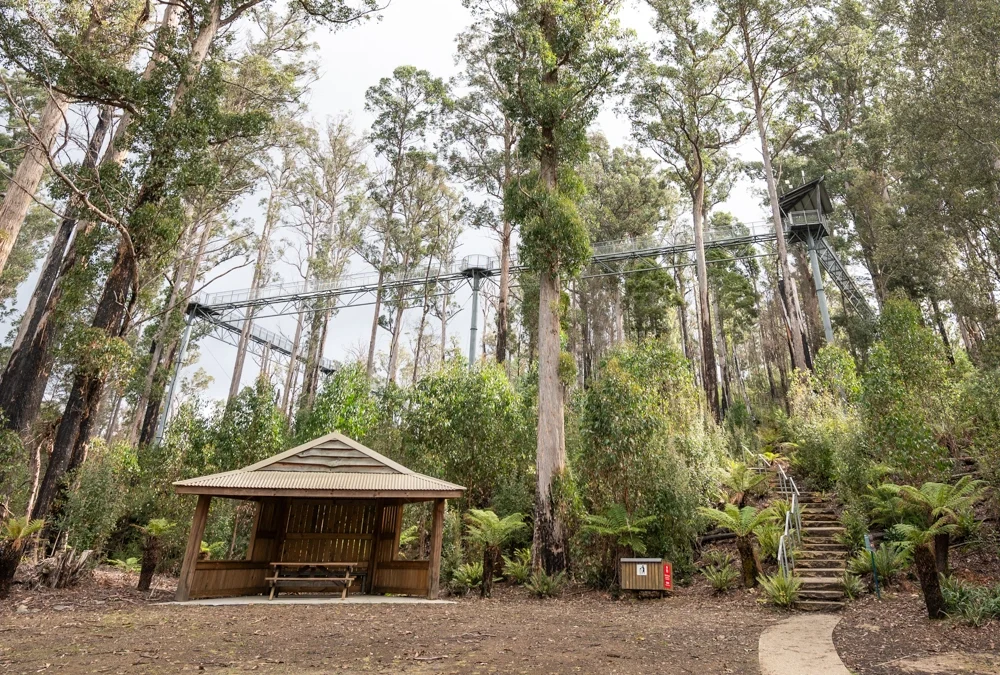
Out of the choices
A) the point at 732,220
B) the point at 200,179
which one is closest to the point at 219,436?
the point at 200,179

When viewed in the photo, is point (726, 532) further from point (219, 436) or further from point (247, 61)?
point (247, 61)

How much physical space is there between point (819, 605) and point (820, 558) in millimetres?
1783

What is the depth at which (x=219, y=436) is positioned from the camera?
50.6 feet

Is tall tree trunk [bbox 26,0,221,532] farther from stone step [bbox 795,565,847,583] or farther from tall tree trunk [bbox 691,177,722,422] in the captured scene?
tall tree trunk [bbox 691,177,722,422]

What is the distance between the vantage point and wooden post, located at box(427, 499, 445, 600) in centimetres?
874

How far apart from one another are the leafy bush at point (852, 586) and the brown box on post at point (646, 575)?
257cm

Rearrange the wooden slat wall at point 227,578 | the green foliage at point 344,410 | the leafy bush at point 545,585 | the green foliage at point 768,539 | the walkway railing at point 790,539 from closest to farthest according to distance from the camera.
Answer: the walkway railing at point 790,539, the wooden slat wall at point 227,578, the green foliage at point 768,539, the leafy bush at point 545,585, the green foliage at point 344,410

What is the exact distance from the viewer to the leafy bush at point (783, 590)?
7.44 meters

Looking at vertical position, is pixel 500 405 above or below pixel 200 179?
below

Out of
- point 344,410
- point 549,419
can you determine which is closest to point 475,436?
point 549,419

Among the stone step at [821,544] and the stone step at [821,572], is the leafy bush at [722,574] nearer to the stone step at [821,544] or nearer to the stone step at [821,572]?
the stone step at [821,572]

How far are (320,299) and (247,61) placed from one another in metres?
12.9

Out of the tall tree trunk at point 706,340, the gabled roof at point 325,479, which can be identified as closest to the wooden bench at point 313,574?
the gabled roof at point 325,479

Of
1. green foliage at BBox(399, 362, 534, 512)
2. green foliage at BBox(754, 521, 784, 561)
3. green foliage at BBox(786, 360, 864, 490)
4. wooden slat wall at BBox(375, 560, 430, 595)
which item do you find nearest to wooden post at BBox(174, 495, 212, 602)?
wooden slat wall at BBox(375, 560, 430, 595)
